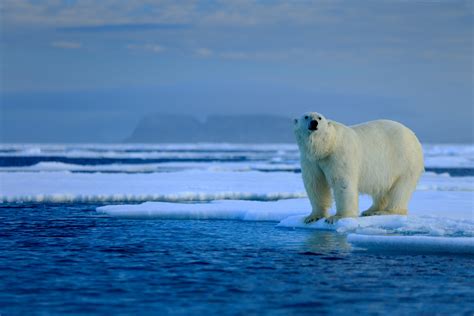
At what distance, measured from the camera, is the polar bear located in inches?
335

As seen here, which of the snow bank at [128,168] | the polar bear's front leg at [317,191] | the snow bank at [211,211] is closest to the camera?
the polar bear's front leg at [317,191]

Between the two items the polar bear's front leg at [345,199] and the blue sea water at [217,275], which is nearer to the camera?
the blue sea water at [217,275]

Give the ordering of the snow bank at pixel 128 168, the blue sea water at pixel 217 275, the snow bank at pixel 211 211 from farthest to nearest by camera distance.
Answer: the snow bank at pixel 128 168 < the snow bank at pixel 211 211 < the blue sea water at pixel 217 275

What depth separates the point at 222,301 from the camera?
5098 mm

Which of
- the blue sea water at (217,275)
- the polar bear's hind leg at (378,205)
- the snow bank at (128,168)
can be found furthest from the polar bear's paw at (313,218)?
the snow bank at (128,168)

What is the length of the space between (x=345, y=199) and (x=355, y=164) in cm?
46

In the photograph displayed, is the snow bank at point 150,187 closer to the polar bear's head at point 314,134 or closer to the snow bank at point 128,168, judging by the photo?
the polar bear's head at point 314,134

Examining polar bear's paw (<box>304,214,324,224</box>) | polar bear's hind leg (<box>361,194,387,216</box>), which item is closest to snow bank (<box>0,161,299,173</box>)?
polar bear's hind leg (<box>361,194,387,216</box>)

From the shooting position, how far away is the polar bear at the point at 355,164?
8508 millimetres

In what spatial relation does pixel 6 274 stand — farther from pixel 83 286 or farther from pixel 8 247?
pixel 8 247

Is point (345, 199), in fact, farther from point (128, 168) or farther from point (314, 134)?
point (128, 168)

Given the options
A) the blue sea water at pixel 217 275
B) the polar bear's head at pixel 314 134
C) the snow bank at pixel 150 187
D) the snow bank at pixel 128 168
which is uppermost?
the snow bank at pixel 128 168

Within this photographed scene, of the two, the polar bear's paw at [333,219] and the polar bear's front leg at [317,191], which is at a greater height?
the polar bear's front leg at [317,191]

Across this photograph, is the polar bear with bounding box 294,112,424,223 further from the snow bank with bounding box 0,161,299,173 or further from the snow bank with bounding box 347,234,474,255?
the snow bank with bounding box 0,161,299,173
